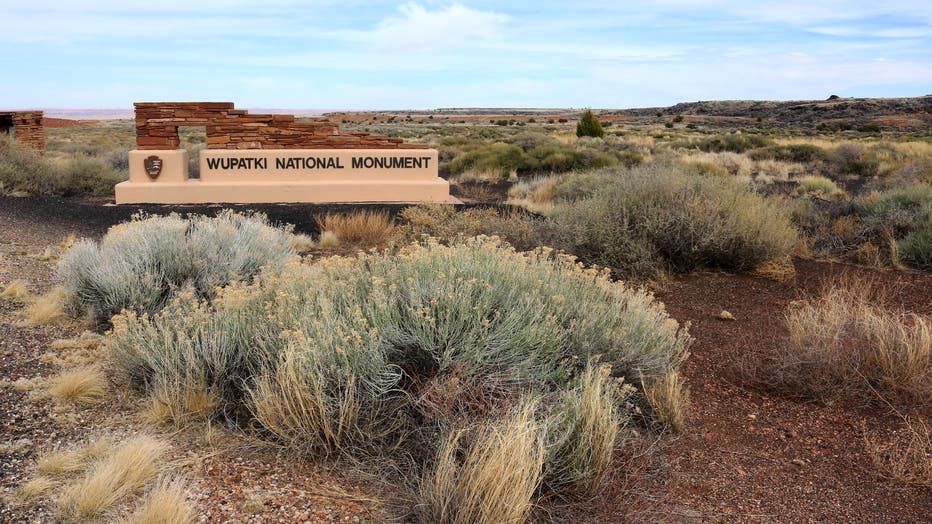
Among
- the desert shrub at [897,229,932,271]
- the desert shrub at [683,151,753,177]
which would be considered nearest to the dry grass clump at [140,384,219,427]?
the desert shrub at [897,229,932,271]

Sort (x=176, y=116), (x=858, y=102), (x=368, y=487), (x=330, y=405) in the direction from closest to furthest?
(x=368, y=487)
(x=330, y=405)
(x=176, y=116)
(x=858, y=102)

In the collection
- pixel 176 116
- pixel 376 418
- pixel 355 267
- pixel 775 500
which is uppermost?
pixel 176 116

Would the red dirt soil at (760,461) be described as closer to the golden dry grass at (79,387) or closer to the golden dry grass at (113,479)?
the golden dry grass at (113,479)

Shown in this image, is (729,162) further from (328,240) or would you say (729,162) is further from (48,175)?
(48,175)

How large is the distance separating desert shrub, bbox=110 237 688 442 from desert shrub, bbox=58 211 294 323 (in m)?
1.50

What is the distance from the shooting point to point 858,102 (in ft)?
276

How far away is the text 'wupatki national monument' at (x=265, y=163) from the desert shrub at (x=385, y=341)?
39.0ft

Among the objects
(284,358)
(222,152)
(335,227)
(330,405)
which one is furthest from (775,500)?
(222,152)

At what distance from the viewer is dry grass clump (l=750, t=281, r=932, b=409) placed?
520 centimetres

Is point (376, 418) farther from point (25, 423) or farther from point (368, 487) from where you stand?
point (25, 423)

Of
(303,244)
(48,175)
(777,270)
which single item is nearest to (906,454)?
(777,270)

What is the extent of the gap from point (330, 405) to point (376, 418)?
287mm

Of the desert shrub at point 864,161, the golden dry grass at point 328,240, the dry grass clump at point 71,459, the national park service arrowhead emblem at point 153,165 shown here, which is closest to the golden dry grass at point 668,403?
the dry grass clump at point 71,459

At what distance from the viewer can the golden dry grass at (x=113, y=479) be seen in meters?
3.35
